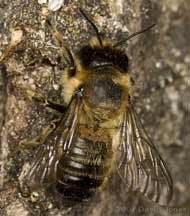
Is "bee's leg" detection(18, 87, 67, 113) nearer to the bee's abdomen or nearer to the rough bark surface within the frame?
the rough bark surface

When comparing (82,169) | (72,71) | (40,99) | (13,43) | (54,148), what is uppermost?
(13,43)

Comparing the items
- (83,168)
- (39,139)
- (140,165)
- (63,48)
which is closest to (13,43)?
(63,48)

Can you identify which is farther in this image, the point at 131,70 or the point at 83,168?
the point at 131,70

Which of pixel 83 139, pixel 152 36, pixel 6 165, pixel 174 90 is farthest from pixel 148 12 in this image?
pixel 6 165

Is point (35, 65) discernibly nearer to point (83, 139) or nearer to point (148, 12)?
point (83, 139)

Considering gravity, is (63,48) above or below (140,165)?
above

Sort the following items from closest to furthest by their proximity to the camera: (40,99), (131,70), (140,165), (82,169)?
1. (82,169)
2. (40,99)
3. (140,165)
4. (131,70)

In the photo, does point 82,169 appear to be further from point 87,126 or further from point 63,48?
point 63,48
